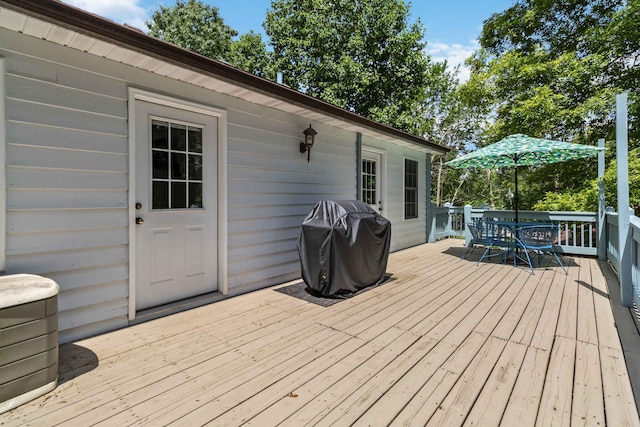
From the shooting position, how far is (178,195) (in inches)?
124

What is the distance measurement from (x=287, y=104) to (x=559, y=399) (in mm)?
3556

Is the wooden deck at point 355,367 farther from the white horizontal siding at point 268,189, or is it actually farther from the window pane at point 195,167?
the window pane at point 195,167

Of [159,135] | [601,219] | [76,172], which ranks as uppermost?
[159,135]

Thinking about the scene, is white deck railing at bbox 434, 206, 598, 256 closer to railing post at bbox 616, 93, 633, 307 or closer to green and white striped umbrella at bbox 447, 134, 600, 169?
green and white striped umbrella at bbox 447, 134, 600, 169

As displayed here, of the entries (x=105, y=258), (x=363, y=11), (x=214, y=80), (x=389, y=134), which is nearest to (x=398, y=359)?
(x=105, y=258)

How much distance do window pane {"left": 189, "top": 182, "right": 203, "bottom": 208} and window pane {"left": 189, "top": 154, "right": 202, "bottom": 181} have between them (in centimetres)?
7

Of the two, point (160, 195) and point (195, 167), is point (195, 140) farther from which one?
point (160, 195)

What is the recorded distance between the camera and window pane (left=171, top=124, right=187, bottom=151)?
3.10 m

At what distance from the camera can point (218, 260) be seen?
11.4 ft

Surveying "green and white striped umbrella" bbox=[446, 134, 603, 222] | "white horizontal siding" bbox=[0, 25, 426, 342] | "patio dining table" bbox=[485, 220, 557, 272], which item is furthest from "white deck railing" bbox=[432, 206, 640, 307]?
"white horizontal siding" bbox=[0, 25, 426, 342]

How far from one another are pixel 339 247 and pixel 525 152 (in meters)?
3.37

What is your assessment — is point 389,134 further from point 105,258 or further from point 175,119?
point 105,258

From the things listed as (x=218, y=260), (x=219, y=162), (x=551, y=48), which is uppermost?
(x=551, y=48)

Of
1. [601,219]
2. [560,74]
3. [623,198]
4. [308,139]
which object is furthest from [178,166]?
[560,74]
